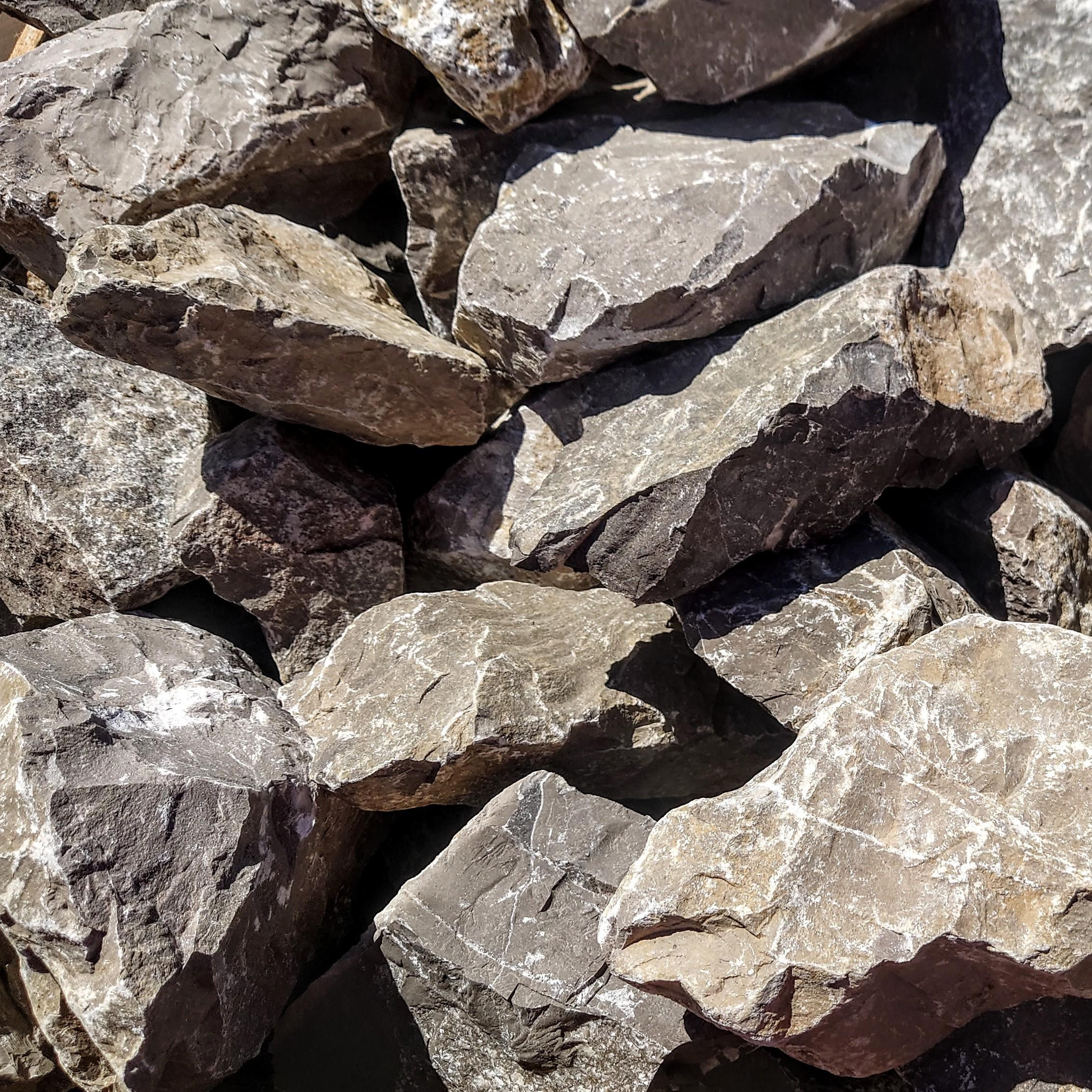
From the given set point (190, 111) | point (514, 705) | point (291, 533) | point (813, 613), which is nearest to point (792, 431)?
point (813, 613)

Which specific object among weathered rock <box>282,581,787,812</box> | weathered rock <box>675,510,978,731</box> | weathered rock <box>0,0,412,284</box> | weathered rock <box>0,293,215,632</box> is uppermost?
weathered rock <box>0,0,412,284</box>

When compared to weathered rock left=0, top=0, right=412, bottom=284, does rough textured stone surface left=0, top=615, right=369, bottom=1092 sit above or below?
below

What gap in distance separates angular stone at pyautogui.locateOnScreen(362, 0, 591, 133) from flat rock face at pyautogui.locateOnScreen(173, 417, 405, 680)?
0.77 meters

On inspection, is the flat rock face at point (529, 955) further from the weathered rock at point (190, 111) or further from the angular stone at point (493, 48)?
the weathered rock at point (190, 111)

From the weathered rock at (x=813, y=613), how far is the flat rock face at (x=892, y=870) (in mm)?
166

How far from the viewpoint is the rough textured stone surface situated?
1.52 metres

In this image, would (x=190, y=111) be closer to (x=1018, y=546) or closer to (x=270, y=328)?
(x=270, y=328)

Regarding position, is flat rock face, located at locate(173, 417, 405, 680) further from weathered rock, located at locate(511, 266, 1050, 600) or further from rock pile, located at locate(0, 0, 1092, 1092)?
weathered rock, located at locate(511, 266, 1050, 600)

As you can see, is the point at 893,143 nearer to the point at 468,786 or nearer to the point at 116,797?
the point at 468,786

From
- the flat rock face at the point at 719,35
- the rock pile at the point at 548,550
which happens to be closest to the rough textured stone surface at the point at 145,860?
the rock pile at the point at 548,550

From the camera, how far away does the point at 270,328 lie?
5.64 ft

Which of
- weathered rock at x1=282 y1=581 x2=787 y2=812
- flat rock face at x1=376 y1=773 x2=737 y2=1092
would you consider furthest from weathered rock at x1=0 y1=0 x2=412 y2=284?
flat rock face at x1=376 y1=773 x2=737 y2=1092

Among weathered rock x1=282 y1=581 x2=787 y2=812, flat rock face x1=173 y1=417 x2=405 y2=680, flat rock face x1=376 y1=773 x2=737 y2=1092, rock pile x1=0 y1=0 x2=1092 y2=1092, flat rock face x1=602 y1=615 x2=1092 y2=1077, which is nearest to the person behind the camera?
flat rock face x1=602 y1=615 x2=1092 y2=1077

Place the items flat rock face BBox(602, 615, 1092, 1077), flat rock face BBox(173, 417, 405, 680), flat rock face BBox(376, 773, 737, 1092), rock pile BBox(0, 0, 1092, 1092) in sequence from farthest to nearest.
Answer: flat rock face BBox(173, 417, 405, 680) → flat rock face BBox(376, 773, 737, 1092) → rock pile BBox(0, 0, 1092, 1092) → flat rock face BBox(602, 615, 1092, 1077)
